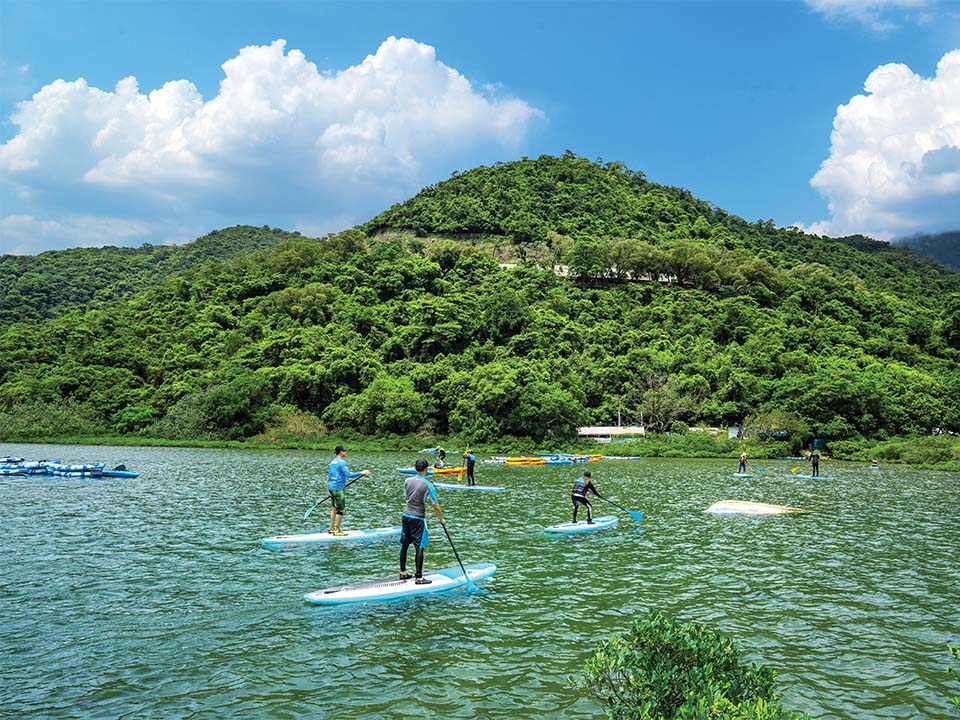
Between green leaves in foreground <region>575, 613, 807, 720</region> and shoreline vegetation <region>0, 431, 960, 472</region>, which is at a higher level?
green leaves in foreground <region>575, 613, 807, 720</region>

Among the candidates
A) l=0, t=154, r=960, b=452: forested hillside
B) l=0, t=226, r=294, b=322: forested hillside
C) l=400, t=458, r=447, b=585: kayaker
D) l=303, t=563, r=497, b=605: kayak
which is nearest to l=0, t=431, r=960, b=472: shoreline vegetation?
l=0, t=154, r=960, b=452: forested hillside

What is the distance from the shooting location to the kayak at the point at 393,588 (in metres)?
12.4

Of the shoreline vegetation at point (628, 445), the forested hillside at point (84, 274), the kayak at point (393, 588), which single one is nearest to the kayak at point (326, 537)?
the kayak at point (393, 588)

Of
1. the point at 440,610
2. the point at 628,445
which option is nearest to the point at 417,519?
the point at 440,610

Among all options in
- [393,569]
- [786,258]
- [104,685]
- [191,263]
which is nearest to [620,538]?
[393,569]

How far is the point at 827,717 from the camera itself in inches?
317

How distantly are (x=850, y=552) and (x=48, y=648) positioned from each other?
64.9 feet

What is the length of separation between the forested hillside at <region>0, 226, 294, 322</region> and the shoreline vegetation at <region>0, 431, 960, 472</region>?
6299 cm

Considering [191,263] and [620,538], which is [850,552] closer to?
[620,538]

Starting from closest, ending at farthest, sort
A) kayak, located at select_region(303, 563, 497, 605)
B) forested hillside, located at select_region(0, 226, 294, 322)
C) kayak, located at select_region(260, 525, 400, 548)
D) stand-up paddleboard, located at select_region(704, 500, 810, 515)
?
kayak, located at select_region(303, 563, 497, 605) < kayak, located at select_region(260, 525, 400, 548) < stand-up paddleboard, located at select_region(704, 500, 810, 515) < forested hillside, located at select_region(0, 226, 294, 322)

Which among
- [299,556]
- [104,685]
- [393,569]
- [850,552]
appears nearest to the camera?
[104,685]

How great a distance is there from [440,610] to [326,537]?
697 cm

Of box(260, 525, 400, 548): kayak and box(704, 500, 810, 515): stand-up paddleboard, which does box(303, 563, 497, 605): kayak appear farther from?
box(704, 500, 810, 515): stand-up paddleboard

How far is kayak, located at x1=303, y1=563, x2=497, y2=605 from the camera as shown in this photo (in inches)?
487
